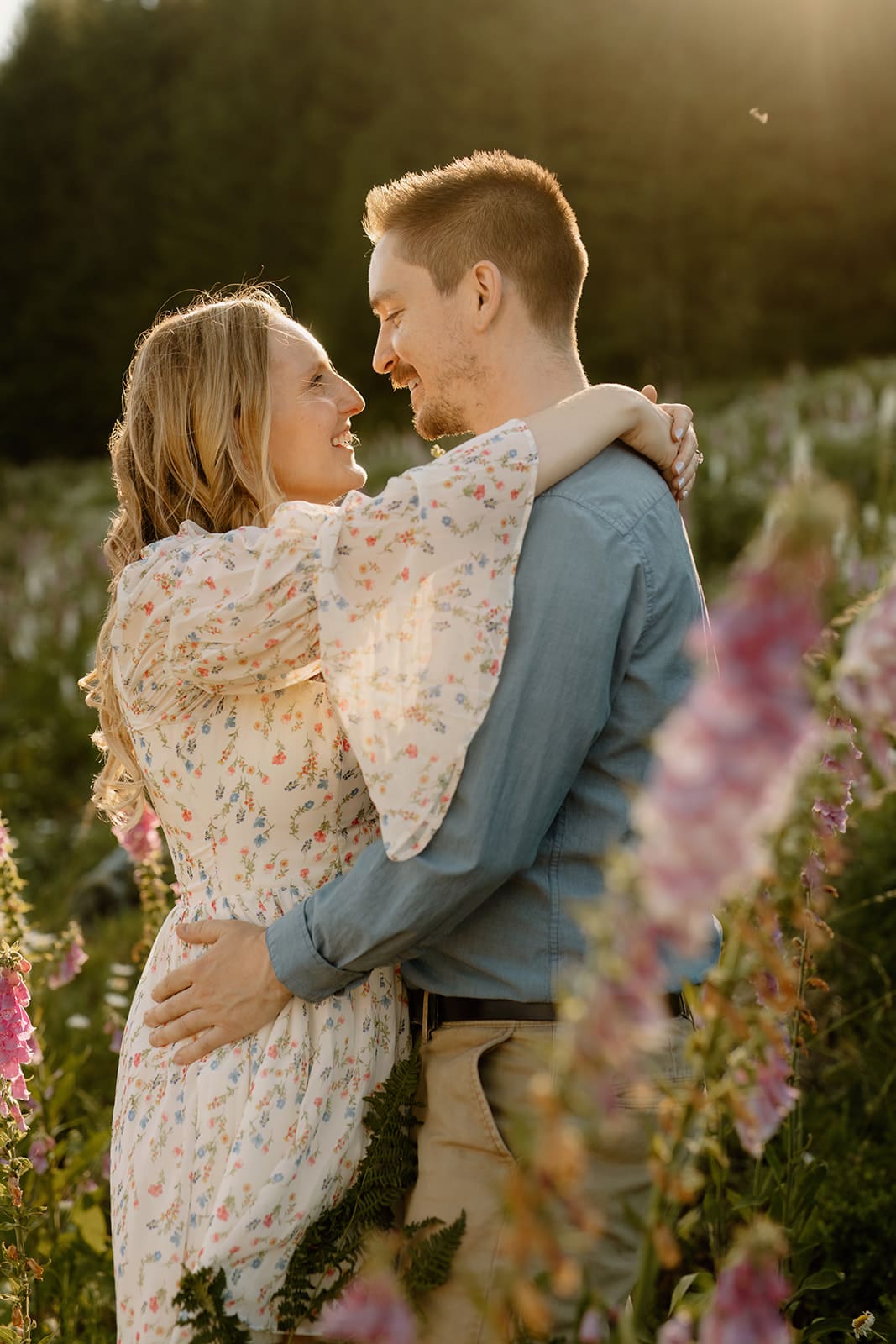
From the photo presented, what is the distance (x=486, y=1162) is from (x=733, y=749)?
5.36 feet

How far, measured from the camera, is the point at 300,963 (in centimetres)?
229

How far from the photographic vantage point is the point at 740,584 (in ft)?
3.04

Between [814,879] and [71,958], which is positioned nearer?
[814,879]

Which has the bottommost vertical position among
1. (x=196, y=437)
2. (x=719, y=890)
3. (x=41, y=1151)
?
(x=41, y=1151)

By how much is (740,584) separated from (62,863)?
7718 mm

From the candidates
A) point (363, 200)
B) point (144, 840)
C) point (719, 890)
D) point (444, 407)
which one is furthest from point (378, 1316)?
point (363, 200)

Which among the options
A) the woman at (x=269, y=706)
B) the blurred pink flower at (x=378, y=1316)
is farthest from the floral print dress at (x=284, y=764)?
the blurred pink flower at (x=378, y=1316)

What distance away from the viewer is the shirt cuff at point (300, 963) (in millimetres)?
2283

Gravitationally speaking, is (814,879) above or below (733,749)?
below

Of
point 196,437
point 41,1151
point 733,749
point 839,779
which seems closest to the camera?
point 733,749

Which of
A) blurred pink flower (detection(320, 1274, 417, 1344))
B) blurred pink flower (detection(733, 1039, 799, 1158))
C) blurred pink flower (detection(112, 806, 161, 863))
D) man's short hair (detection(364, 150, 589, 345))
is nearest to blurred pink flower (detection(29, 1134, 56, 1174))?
blurred pink flower (detection(112, 806, 161, 863))

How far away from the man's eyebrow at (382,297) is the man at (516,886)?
0.71 metres

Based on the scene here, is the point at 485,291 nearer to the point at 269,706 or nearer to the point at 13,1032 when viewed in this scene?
the point at 269,706

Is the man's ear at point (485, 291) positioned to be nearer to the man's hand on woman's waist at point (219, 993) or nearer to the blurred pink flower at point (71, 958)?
the man's hand on woman's waist at point (219, 993)
